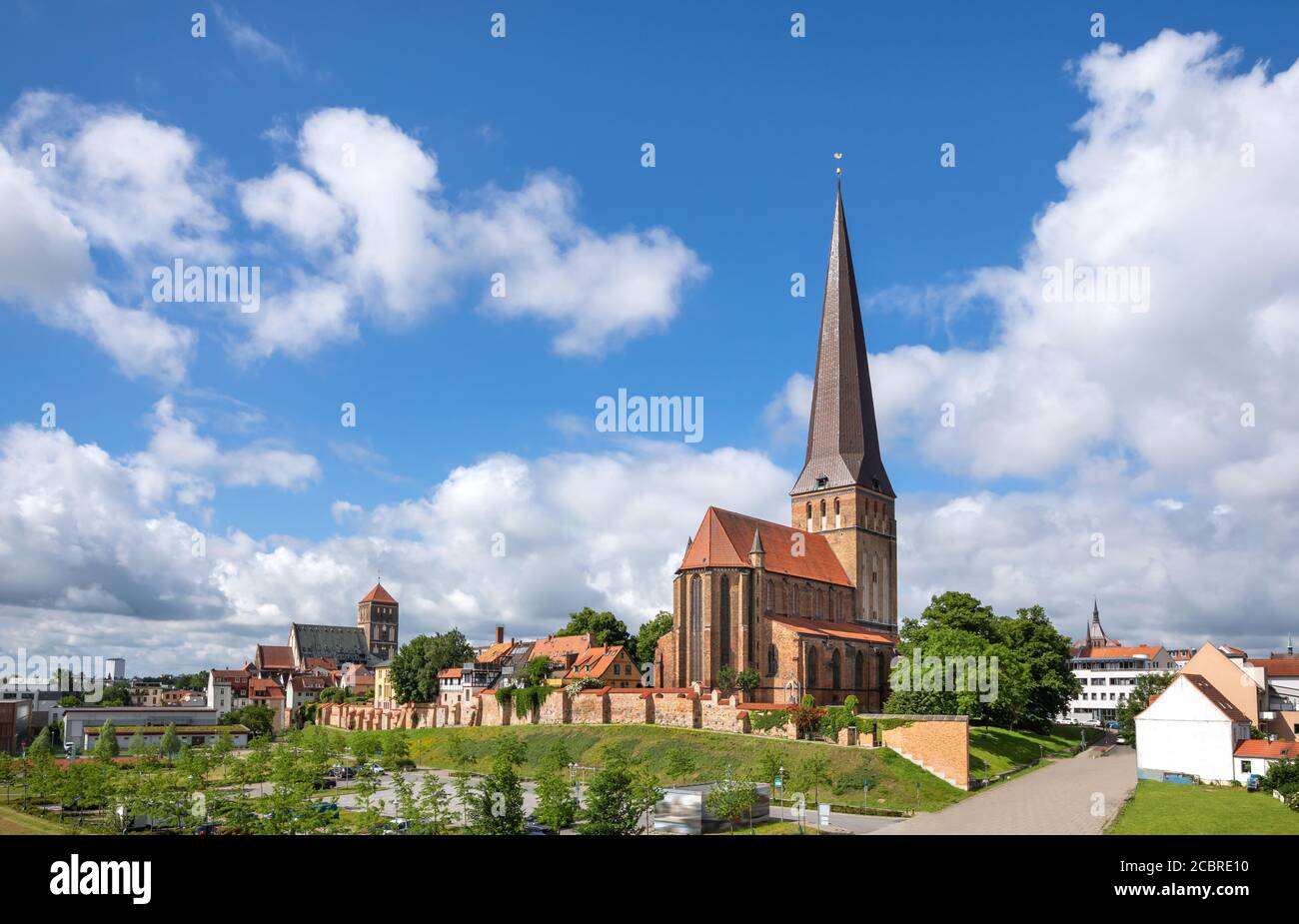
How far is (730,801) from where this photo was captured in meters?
39.0

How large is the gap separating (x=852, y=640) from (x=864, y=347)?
30063 millimetres

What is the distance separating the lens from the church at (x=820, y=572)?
75.8 metres

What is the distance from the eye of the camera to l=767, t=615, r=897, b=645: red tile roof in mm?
77562

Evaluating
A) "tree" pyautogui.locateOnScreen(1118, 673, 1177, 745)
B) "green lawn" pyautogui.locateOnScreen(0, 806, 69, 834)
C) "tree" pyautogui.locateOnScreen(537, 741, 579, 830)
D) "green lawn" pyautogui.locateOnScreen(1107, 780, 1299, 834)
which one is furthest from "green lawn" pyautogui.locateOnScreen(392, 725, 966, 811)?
"tree" pyautogui.locateOnScreen(1118, 673, 1177, 745)

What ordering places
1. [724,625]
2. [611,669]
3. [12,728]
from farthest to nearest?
[12,728], [611,669], [724,625]

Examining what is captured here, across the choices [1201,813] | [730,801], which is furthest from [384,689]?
[1201,813]

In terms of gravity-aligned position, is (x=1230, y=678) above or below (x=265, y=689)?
above

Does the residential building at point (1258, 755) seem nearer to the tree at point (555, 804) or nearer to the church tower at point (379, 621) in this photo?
the tree at point (555, 804)

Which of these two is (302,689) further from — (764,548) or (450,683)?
(764,548)

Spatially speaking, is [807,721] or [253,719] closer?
[807,721]

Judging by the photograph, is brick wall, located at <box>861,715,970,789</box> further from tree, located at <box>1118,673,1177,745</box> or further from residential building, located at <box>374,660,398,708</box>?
residential building, located at <box>374,660,398,708</box>

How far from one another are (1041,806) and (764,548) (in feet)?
126

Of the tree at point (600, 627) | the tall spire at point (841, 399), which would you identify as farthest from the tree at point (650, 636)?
the tall spire at point (841, 399)
